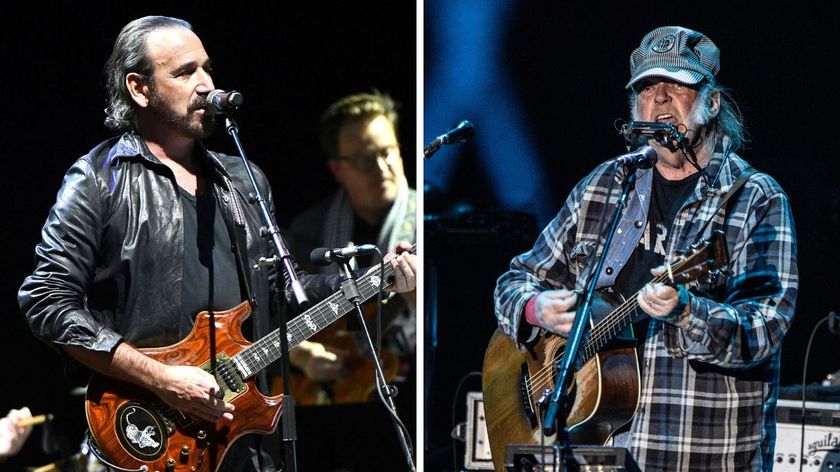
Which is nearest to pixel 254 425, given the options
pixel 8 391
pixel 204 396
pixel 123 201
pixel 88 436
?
pixel 204 396

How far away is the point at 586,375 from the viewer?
3723mm

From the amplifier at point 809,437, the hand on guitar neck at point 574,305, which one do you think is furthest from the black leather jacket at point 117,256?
the amplifier at point 809,437

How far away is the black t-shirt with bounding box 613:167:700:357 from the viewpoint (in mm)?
3740

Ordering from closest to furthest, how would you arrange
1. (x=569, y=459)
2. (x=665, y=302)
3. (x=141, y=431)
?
1. (x=569, y=459)
2. (x=665, y=302)
3. (x=141, y=431)

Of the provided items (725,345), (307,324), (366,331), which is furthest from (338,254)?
(725,345)

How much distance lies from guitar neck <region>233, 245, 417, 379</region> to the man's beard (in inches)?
31.6

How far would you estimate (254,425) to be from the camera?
3.94m

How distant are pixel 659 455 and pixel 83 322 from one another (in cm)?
207

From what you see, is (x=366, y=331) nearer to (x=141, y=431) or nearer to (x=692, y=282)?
(x=141, y=431)

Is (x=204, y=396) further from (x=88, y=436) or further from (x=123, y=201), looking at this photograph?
(x=123, y=201)

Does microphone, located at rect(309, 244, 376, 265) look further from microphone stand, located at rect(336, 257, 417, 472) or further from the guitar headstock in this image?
the guitar headstock

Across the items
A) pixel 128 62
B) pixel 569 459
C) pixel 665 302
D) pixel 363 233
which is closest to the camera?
pixel 569 459

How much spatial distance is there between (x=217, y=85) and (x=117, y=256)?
3.35ft

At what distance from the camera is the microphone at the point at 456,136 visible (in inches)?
172
